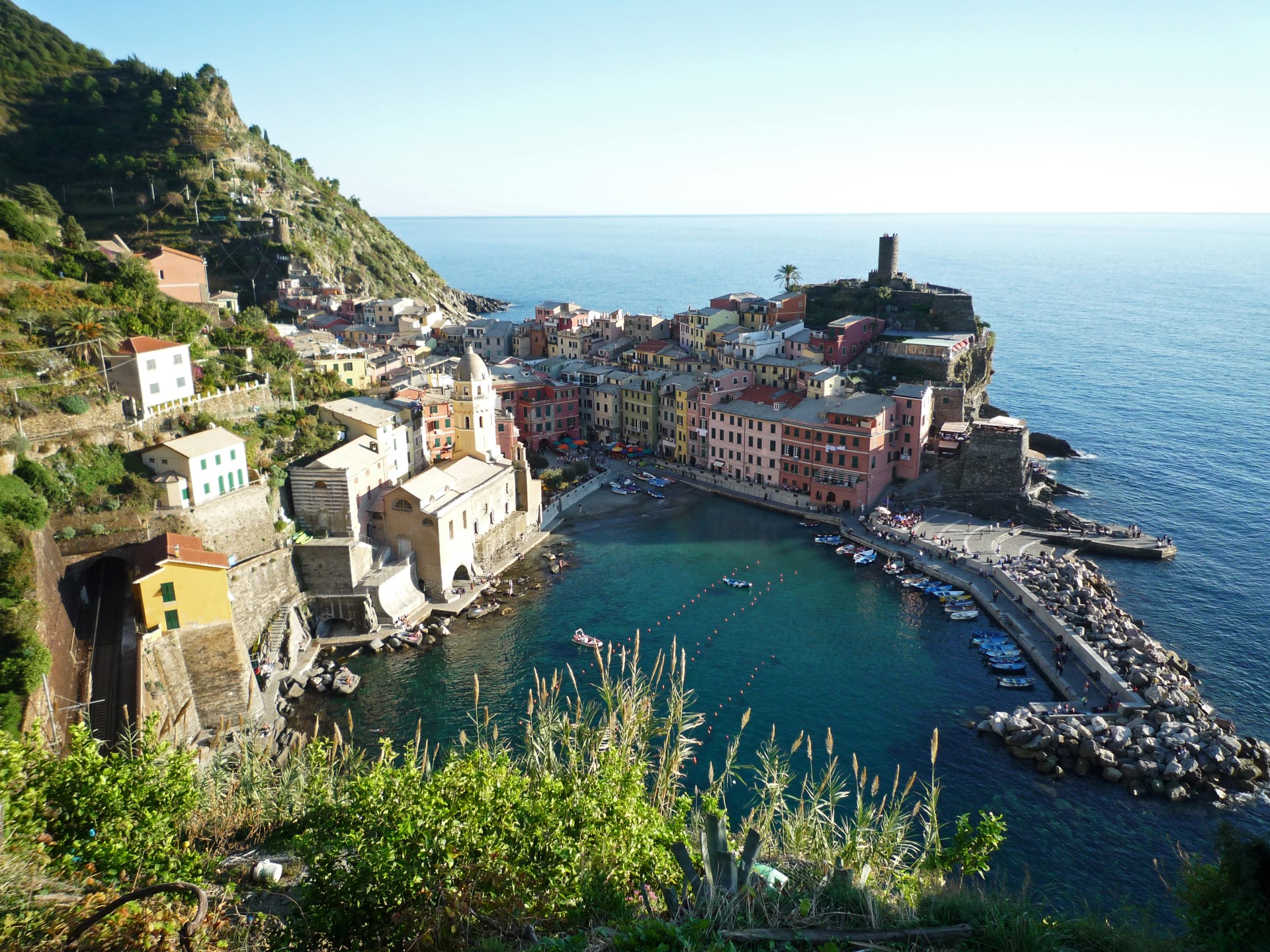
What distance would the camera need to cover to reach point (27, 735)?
530 inches

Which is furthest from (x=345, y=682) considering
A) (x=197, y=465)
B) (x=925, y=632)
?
(x=925, y=632)

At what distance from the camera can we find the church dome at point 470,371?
137 feet

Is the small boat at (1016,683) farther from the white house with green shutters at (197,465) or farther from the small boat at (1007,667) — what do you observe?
the white house with green shutters at (197,465)

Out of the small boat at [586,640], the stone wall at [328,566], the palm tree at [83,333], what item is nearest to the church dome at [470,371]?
the stone wall at [328,566]

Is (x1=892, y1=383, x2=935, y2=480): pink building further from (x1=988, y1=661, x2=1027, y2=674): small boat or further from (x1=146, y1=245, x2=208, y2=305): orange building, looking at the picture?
(x1=146, y1=245, x2=208, y2=305): orange building

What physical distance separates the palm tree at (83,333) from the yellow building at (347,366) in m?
14.2

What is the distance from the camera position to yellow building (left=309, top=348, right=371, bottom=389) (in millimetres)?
46941

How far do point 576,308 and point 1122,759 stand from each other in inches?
2183

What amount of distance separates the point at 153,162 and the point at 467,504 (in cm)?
5367

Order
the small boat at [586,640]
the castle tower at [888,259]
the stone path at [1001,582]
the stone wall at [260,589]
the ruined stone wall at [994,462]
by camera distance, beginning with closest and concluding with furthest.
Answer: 1. the stone wall at [260,589]
2. the stone path at [1001,582]
3. the small boat at [586,640]
4. the ruined stone wall at [994,462]
5. the castle tower at [888,259]

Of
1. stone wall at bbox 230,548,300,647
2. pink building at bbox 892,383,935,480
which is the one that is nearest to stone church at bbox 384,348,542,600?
stone wall at bbox 230,548,300,647

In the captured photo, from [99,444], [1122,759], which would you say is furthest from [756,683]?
[99,444]

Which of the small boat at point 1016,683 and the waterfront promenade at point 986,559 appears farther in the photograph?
the small boat at point 1016,683

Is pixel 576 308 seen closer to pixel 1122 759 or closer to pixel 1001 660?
pixel 1001 660
